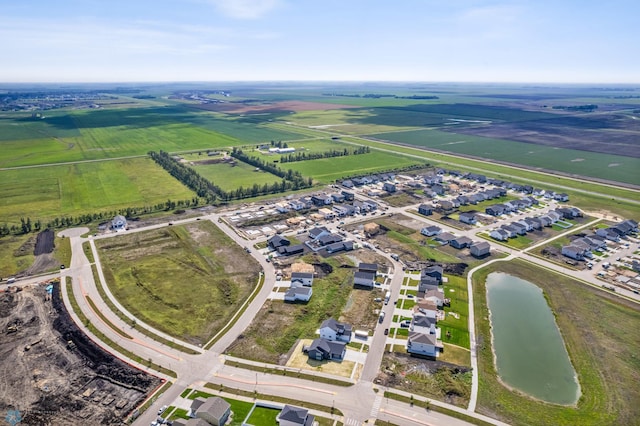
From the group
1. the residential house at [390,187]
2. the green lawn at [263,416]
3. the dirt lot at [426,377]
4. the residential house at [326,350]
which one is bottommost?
the green lawn at [263,416]

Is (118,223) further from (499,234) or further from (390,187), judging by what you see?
(499,234)

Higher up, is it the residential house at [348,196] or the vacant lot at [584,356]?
the residential house at [348,196]

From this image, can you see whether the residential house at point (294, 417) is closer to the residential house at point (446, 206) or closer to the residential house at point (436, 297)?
the residential house at point (436, 297)

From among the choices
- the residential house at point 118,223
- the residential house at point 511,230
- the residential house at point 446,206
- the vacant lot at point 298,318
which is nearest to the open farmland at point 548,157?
the residential house at point 446,206

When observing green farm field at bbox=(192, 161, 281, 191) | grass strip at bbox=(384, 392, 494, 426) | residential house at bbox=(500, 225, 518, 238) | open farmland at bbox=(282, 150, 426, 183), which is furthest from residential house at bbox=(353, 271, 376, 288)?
open farmland at bbox=(282, 150, 426, 183)

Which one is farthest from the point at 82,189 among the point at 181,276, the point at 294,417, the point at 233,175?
the point at 294,417

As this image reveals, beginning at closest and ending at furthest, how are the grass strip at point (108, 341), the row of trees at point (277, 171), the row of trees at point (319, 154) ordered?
the grass strip at point (108, 341)
the row of trees at point (277, 171)
the row of trees at point (319, 154)

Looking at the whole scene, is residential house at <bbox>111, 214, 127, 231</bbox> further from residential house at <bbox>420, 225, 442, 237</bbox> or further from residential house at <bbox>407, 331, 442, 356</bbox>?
residential house at <bbox>407, 331, 442, 356</bbox>

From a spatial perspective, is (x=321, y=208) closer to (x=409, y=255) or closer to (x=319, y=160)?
(x=409, y=255)
